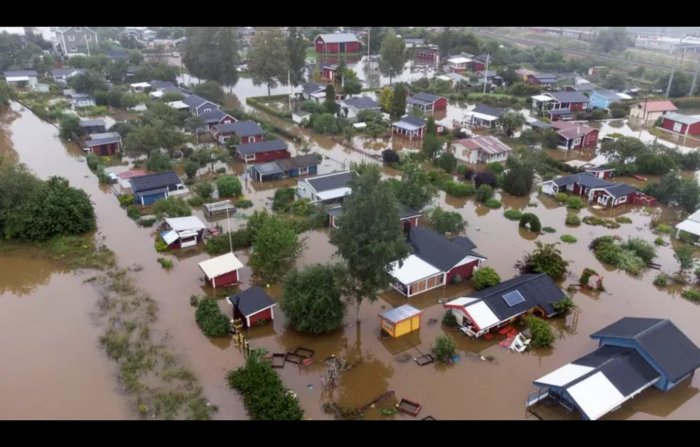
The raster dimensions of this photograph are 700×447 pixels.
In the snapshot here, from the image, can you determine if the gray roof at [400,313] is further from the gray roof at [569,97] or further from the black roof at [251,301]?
the gray roof at [569,97]

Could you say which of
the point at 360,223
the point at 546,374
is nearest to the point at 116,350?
the point at 360,223

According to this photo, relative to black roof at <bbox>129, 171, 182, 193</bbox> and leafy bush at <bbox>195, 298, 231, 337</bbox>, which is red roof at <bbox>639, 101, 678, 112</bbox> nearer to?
black roof at <bbox>129, 171, 182, 193</bbox>

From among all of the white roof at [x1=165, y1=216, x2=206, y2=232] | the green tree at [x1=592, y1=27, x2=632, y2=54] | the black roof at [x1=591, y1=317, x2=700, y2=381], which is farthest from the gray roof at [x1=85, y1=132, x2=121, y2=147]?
→ the green tree at [x1=592, y1=27, x2=632, y2=54]

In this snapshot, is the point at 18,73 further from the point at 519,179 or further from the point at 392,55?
the point at 519,179

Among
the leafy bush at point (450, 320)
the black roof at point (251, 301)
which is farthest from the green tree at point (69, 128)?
the leafy bush at point (450, 320)

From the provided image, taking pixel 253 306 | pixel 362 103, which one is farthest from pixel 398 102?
pixel 253 306

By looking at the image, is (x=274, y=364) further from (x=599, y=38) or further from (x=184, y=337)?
(x=599, y=38)
